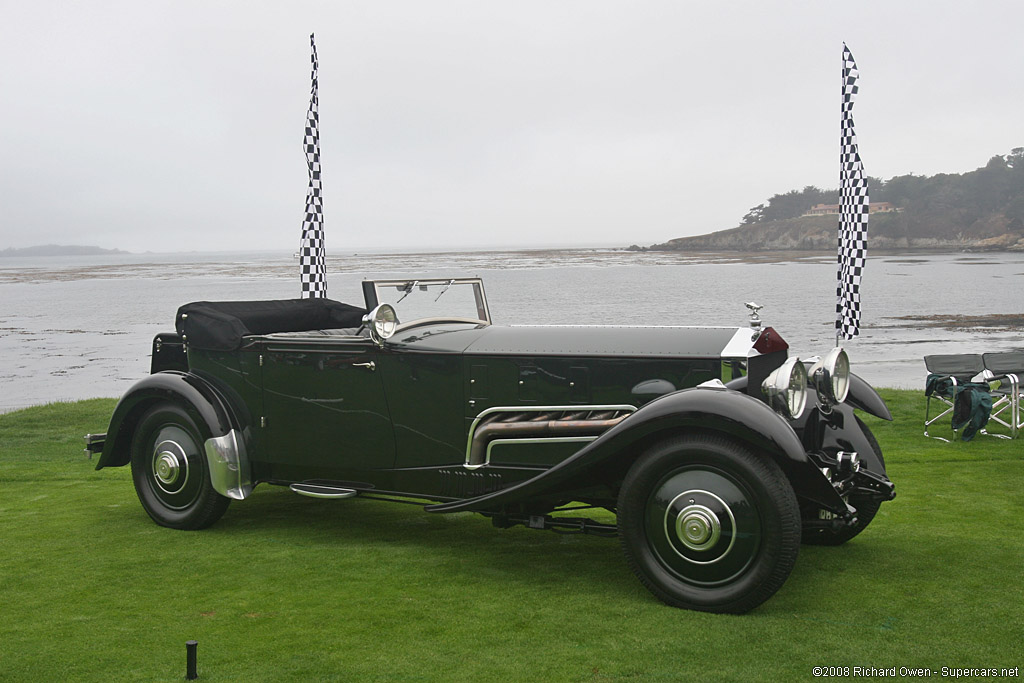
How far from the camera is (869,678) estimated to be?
3.25 meters

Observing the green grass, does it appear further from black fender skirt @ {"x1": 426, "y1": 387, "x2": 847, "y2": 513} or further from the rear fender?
black fender skirt @ {"x1": 426, "y1": 387, "x2": 847, "y2": 513}

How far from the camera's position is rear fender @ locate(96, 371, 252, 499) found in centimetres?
539

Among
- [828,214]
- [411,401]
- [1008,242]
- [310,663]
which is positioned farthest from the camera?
[828,214]

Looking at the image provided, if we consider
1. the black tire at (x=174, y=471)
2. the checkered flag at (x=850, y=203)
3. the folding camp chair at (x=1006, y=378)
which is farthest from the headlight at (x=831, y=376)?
the checkered flag at (x=850, y=203)

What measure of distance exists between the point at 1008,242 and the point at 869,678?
8371cm

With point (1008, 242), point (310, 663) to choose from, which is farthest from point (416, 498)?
point (1008, 242)

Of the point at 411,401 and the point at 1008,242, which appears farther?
the point at 1008,242

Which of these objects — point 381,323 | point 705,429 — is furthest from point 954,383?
point 381,323

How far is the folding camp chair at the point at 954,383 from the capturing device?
27.8ft

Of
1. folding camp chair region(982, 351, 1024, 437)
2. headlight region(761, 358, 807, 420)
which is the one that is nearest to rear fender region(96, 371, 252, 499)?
headlight region(761, 358, 807, 420)

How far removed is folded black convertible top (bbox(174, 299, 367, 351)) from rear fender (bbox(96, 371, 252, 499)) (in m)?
0.28

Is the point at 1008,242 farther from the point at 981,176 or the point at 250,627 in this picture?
the point at 250,627

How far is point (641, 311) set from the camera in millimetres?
31047

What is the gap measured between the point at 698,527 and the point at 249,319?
10.7 ft
